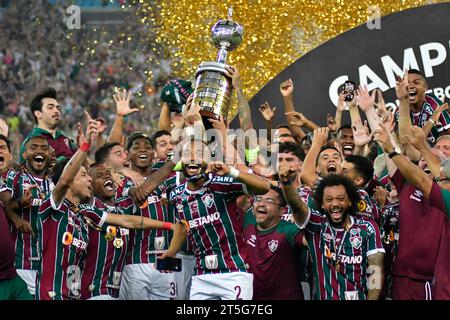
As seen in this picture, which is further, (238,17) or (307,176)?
(238,17)

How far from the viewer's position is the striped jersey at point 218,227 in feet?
27.8

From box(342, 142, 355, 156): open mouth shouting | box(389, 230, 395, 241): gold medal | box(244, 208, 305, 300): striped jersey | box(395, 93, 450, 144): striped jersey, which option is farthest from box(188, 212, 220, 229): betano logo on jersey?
box(395, 93, 450, 144): striped jersey

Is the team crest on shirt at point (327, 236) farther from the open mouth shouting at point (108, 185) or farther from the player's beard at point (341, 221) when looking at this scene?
the open mouth shouting at point (108, 185)

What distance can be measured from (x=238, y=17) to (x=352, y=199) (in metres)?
7.57

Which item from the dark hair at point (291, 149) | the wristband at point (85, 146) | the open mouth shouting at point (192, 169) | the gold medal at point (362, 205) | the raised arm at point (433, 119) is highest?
the raised arm at point (433, 119)

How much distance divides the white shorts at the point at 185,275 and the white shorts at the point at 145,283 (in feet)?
0.15

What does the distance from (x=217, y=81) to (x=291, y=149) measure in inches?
45.6

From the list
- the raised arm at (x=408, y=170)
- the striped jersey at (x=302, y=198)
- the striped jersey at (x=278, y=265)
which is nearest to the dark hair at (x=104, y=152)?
the striped jersey at (x=302, y=198)
